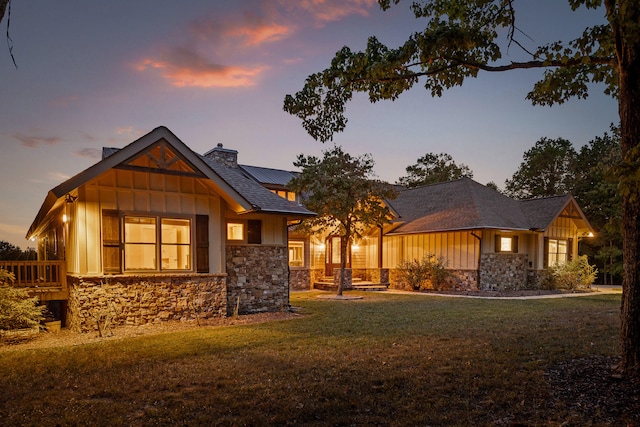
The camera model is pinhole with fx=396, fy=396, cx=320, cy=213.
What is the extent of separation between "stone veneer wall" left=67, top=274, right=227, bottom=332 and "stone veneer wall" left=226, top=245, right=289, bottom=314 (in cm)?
67

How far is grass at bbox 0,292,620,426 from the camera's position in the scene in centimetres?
420

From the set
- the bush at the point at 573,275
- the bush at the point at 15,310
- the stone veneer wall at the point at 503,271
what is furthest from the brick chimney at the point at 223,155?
the bush at the point at 573,275

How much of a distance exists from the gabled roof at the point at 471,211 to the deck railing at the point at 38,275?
52.8 ft

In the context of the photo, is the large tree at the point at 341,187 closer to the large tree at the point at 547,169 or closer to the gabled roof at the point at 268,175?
the gabled roof at the point at 268,175

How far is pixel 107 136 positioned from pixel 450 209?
17304 mm

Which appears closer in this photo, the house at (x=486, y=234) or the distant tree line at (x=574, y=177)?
the house at (x=486, y=234)

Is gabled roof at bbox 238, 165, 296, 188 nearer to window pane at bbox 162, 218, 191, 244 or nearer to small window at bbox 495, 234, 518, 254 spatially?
window pane at bbox 162, 218, 191, 244

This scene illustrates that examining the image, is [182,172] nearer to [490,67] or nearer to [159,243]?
[159,243]

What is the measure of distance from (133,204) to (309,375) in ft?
23.5

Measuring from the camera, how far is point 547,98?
7.79m

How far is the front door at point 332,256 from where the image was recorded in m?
22.7

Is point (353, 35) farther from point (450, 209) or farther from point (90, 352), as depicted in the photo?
point (450, 209)

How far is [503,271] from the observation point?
65.1 feet

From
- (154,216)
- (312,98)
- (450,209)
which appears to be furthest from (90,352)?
(450,209)
